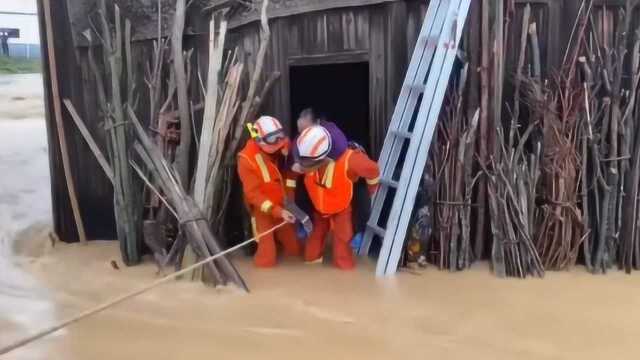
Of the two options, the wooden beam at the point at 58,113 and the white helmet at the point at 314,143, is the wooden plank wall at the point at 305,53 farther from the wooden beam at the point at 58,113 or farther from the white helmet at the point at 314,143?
the white helmet at the point at 314,143

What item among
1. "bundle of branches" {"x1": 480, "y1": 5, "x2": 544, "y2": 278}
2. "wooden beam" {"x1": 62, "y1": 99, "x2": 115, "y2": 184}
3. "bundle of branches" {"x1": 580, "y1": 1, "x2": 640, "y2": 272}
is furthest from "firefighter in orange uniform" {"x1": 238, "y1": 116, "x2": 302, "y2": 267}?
"bundle of branches" {"x1": 580, "y1": 1, "x2": 640, "y2": 272}

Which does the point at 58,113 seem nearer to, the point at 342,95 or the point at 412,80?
the point at 342,95

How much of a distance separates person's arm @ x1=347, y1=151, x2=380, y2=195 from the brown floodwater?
0.70 metres

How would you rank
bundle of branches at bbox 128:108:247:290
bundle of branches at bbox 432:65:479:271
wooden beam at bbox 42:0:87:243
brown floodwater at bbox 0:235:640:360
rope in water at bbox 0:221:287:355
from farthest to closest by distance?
wooden beam at bbox 42:0:87:243 → bundle of branches at bbox 432:65:479:271 → bundle of branches at bbox 128:108:247:290 → brown floodwater at bbox 0:235:640:360 → rope in water at bbox 0:221:287:355

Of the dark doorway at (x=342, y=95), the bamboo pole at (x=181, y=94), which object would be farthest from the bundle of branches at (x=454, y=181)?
the dark doorway at (x=342, y=95)

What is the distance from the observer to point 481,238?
558cm

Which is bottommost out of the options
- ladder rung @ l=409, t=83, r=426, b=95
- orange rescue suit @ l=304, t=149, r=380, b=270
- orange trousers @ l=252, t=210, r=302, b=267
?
orange trousers @ l=252, t=210, r=302, b=267

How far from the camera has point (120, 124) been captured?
19.7 ft

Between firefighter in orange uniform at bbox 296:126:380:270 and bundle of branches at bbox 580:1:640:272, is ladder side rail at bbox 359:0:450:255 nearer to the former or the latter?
firefighter in orange uniform at bbox 296:126:380:270

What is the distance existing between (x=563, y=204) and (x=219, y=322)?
257cm

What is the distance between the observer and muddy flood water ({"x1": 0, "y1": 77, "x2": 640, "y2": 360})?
414 centimetres

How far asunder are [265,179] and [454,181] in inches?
55.6

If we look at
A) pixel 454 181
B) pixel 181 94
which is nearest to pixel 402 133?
pixel 454 181

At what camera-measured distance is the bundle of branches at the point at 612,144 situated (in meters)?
5.33
